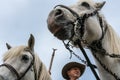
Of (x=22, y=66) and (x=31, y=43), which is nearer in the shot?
(x=22, y=66)

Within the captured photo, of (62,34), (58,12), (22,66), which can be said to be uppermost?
(58,12)

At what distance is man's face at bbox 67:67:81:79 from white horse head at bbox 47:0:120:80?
163cm

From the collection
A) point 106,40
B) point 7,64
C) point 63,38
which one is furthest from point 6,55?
point 106,40

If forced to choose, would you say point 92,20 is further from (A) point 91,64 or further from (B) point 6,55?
(B) point 6,55

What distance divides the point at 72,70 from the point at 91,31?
76.6 inches

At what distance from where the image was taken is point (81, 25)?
3.89m

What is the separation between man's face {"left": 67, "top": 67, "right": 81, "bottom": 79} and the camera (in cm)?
559

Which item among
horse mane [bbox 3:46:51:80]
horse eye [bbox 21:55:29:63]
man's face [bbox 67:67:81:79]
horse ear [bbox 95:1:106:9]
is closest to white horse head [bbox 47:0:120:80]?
horse ear [bbox 95:1:106:9]

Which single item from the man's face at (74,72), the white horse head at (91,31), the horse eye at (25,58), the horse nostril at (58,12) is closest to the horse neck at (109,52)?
the white horse head at (91,31)

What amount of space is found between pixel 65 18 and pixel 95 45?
2.12ft

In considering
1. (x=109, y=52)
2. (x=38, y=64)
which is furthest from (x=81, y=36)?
(x=38, y=64)

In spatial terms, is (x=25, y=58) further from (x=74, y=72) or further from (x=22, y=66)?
(x=74, y=72)

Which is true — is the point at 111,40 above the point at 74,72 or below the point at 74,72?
above

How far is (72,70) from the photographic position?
5746 millimetres
